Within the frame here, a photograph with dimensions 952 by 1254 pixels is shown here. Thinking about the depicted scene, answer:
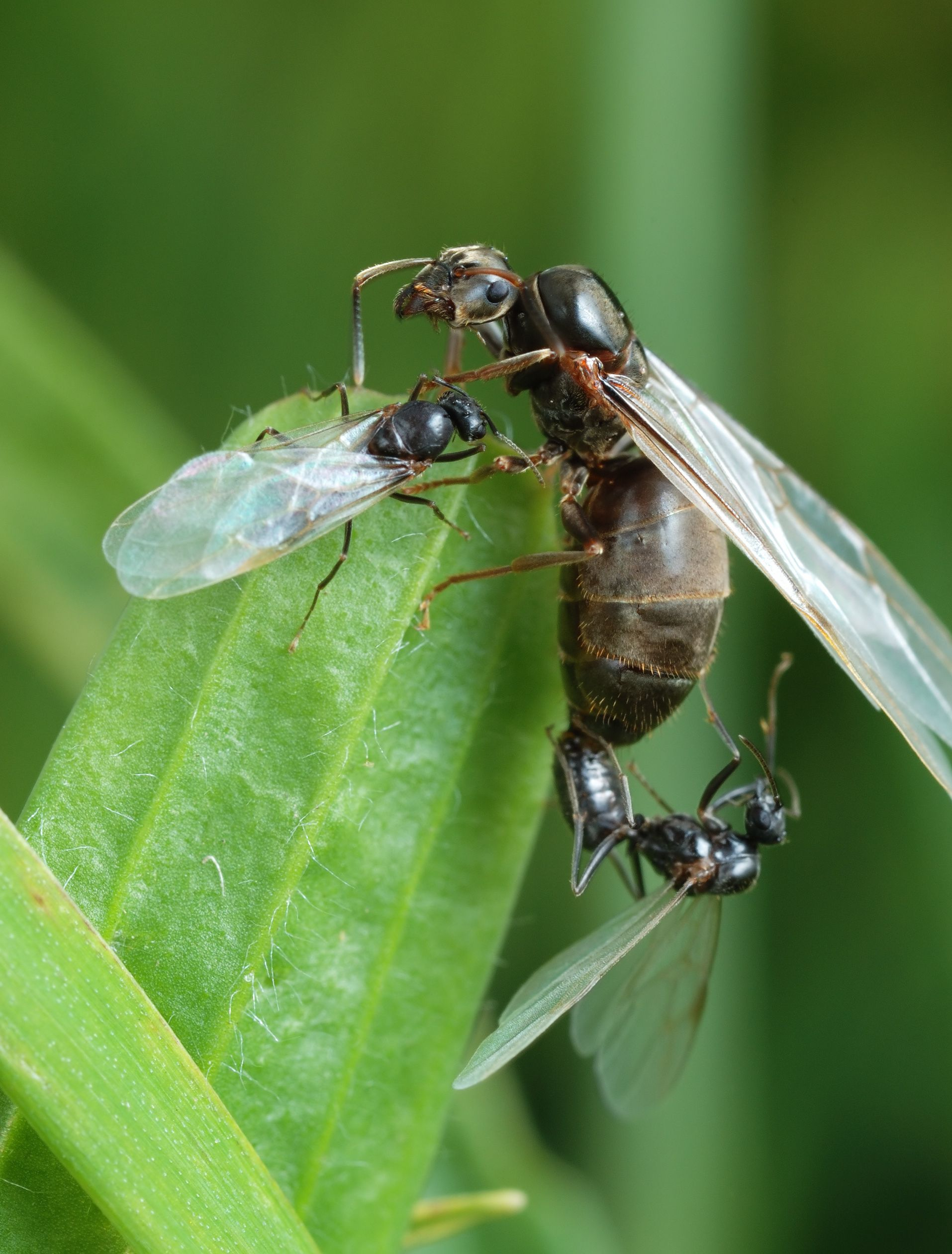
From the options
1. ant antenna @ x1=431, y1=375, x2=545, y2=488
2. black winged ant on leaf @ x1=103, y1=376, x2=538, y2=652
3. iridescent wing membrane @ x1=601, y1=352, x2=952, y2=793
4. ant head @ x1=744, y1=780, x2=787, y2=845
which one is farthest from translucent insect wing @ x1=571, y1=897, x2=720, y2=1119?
black winged ant on leaf @ x1=103, y1=376, x2=538, y2=652

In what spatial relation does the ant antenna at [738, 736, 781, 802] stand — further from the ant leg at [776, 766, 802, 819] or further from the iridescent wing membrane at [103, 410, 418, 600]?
the iridescent wing membrane at [103, 410, 418, 600]

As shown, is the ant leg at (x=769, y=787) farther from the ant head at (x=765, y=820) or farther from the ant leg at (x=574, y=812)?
the ant leg at (x=574, y=812)

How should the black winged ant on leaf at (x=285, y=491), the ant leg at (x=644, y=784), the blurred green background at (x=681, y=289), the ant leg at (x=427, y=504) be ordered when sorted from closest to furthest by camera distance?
the black winged ant on leaf at (x=285, y=491)
the ant leg at (x=427, y=504)
the ant leg at (x=644, y=784)
the blurred green background at (x=681, y=289)

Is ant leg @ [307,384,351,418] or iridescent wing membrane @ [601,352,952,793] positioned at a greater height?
ant leg @ [307,384,351,418]

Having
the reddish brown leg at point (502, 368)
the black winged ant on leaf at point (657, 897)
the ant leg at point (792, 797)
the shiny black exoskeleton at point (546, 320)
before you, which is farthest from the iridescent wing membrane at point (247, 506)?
the ant leg at point (792, 797)

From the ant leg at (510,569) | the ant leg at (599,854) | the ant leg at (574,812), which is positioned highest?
the ant leg at (510,569)

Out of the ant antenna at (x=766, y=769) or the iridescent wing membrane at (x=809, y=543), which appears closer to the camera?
the iridescent wing membrane at (x=809, y=543)
